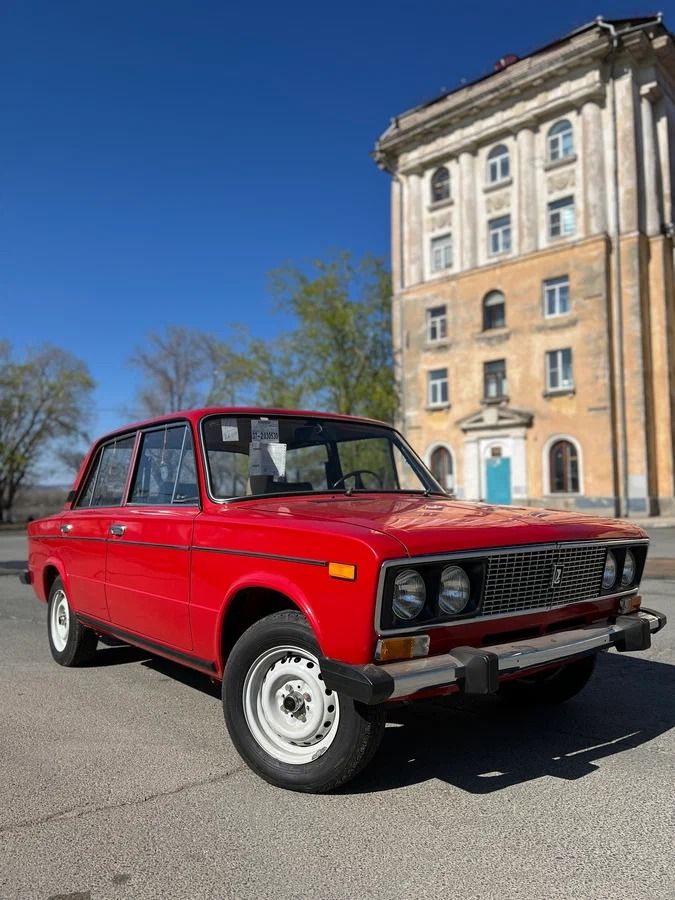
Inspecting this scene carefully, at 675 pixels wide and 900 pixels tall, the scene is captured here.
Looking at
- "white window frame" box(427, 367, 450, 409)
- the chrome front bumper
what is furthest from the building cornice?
the chrome front bumper

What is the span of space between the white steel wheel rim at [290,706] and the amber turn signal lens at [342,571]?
0.39 metres

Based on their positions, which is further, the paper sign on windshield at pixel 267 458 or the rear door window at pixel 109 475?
the rear door window at pixel 109 475

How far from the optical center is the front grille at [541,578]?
127 inches

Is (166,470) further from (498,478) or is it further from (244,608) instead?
(498,478)

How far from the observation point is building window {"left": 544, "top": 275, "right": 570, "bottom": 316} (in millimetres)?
29469

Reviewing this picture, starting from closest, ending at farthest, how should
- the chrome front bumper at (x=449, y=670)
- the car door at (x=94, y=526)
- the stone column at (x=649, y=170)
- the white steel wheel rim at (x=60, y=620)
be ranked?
1. the chrome front bumper at (x=449, y=670)
2. the car door at (x=94, y=526)
3. the white steel wheel rim at (x=60, y=620)
4. the stone column at (x=649, y=170)

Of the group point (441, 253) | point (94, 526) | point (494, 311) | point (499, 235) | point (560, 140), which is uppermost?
point (560, 140)

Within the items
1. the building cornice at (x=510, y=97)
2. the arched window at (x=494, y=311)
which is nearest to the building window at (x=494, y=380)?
the arched window at (x=494, y=311)

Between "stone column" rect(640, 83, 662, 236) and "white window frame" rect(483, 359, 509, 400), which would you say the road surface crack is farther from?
"stone column" rect(640, 83, 662, 236)

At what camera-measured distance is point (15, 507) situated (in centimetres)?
4959

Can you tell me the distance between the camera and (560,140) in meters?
29.8

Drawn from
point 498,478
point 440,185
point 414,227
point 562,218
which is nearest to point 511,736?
point 498,478

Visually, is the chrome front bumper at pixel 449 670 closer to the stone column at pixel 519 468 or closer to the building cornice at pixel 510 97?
the stone column at pixel 519 468

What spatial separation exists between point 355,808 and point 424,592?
3.10 feet
